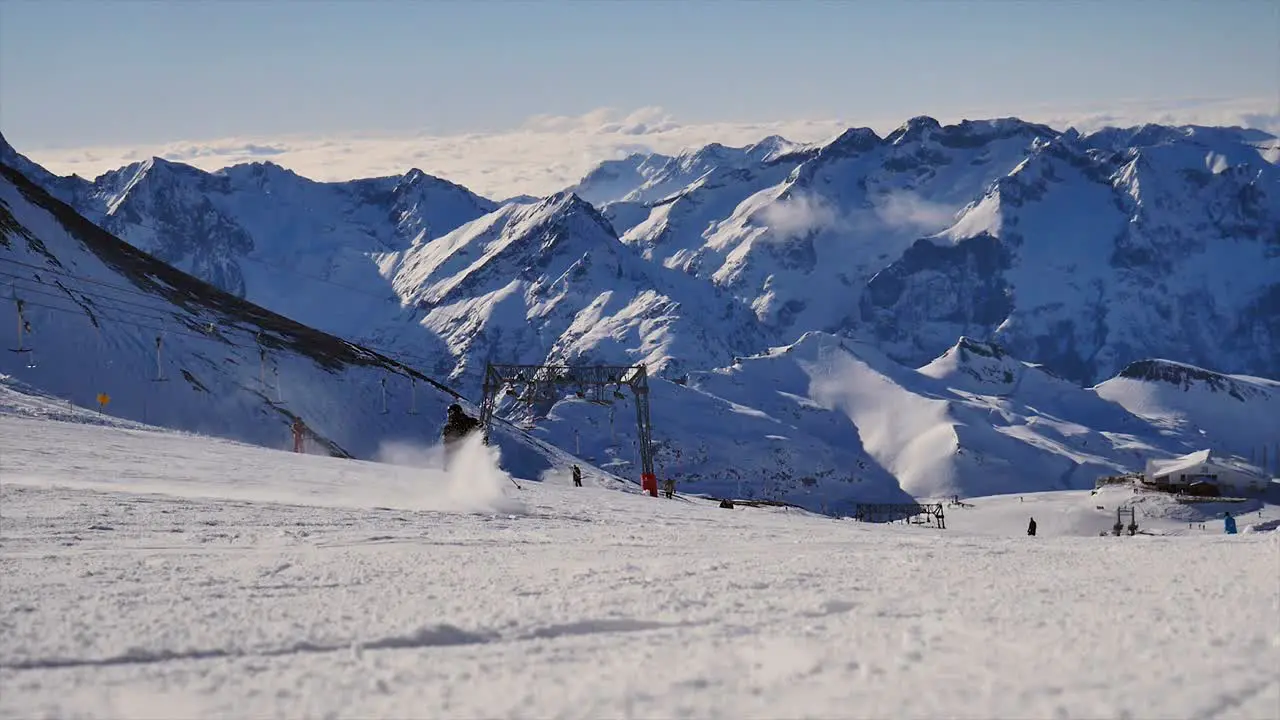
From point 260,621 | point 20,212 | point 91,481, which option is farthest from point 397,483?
point 20,212

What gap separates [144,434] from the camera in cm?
4328

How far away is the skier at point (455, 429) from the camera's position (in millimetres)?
38312

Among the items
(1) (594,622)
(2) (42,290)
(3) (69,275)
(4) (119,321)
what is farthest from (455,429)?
(3) (69,275)

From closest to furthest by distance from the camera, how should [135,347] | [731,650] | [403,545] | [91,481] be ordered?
[731,650]
[403,545]
[91,481]
[135,347]

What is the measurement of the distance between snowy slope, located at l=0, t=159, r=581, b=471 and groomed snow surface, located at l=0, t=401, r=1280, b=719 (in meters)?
64.2

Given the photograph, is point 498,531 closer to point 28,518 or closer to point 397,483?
point 28,518

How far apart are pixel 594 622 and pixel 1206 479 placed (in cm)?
14559

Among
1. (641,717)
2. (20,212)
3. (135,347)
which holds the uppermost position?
(20,212)

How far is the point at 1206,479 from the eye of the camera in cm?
14625

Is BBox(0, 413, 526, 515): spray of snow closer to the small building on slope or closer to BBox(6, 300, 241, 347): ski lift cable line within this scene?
BBox(6, 300, 241, 347): ski lift cable line

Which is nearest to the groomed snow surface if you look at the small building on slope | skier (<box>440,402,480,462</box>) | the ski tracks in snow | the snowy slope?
the ski tracks in snow

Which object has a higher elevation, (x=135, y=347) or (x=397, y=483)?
(x=135, y=347)

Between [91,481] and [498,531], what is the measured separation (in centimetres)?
867

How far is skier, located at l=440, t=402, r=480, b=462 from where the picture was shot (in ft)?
126
